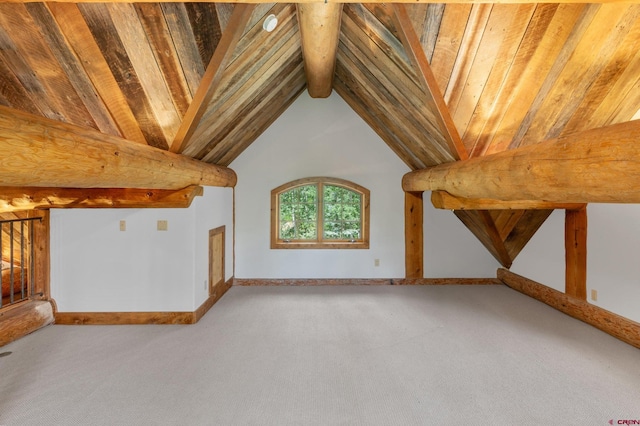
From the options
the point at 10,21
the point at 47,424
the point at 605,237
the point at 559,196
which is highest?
the point at 10,21

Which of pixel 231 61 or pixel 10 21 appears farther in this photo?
pixel 231 61

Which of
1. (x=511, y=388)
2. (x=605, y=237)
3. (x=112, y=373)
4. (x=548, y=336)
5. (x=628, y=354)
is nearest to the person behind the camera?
(x=511, y=388)

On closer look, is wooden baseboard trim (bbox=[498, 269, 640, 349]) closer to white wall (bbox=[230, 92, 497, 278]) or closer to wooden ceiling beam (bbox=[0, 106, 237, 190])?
white wall (bbox=[230, 92, 497, 278])

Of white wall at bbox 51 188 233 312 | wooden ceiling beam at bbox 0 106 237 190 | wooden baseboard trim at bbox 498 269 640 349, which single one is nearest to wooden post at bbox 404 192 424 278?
wooden baseboard trim at bbox 498 269 640 349

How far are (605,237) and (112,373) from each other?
5.05m

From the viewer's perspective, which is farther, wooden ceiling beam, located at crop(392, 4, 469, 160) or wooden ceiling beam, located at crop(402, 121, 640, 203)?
wooden ceiling beam, located at crop(392, 4, 469, 160)

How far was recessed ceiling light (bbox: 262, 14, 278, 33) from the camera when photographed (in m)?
2.38

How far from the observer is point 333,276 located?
4.93 m

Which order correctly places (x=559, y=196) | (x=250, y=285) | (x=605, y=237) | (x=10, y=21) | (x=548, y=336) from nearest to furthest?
(x=10, y=21), (x=559, y=196), (x=548, y=336), (x=605, y=237), (x=250, y=285)

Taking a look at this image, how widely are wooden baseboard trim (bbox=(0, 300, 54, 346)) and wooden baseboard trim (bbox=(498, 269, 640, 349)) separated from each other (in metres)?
6.08

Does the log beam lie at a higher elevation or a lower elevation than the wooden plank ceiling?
lower

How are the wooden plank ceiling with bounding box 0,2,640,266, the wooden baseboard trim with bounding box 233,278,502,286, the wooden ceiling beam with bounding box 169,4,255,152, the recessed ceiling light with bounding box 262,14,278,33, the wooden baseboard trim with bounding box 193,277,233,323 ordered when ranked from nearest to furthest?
the wooden plank ceiling with bounding box 0,2,640,266, the wooden ceiling beam with bounding box 169,4,255,152, the recessed ceiling light with bounding box 262,14,278,33, the wooden baseboard trim with bounding box 193,277,233,323, the wooden baseboard trim with bounding box 233,278,502,286

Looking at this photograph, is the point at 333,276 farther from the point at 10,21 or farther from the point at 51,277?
the point at 10,21

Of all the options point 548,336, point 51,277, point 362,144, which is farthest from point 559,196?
point 51,277
